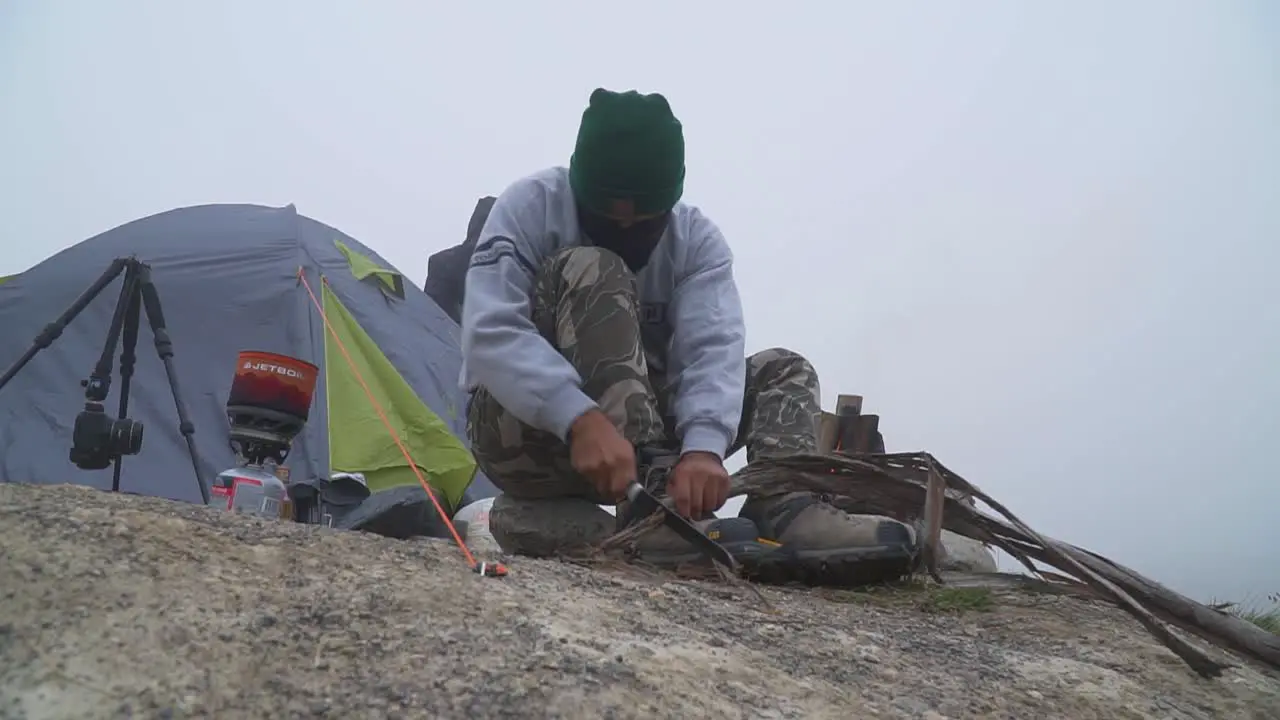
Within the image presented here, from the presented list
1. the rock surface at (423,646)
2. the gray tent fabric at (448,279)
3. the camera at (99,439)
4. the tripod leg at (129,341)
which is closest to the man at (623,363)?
the rock surface at (423,646)

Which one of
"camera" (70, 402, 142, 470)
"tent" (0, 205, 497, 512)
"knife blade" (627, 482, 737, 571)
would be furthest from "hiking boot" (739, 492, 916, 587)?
"tent" (0, 205, 497, 512)

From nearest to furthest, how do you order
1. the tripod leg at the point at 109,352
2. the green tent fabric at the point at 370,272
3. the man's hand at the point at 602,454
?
1. the man's hand at the point at 602,454
2. the tripod leg at the point at 109,352
3. the green tent fabric at the point at 370,272

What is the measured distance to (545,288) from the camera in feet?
6.40

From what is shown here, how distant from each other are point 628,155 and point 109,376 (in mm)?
1813

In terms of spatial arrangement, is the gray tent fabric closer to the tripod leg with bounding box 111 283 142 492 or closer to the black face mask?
the tripod leg with bounding box 111 283 142 492

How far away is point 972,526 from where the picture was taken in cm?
180

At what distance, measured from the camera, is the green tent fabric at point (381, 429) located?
12.8 feet

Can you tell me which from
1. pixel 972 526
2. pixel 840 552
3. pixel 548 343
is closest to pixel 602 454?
pixel 548 343

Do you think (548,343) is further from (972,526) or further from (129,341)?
(129,341)

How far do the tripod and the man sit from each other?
115cm

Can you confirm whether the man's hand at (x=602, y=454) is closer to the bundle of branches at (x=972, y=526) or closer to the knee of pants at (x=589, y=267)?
the knee of pants at (x=589, y=267)

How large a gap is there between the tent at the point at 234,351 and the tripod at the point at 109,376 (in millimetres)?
596

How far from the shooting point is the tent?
143 inches

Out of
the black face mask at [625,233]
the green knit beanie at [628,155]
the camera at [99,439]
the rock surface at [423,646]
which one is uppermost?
the green knit beanie at [628,155]
